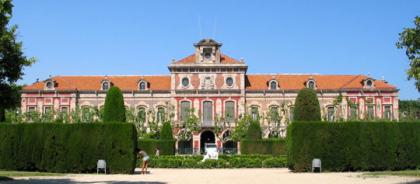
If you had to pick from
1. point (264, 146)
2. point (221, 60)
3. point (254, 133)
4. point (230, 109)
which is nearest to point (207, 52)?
point (221, 60)

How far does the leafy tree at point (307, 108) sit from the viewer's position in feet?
98.4

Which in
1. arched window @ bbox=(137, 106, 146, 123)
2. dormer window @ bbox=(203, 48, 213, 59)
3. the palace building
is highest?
dormer window @ bbox=(203, 48, 213, 59)

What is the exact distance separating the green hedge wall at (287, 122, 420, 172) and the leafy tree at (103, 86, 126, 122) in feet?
29.1

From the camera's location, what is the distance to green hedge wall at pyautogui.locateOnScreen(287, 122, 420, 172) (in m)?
27.5

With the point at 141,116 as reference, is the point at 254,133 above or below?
below

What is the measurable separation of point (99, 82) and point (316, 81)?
87.6ft

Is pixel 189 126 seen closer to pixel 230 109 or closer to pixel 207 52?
pixel 230 109

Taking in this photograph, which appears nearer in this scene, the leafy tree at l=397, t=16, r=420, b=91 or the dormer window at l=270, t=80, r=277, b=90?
the leafy tree at l=397, t=16, r=420, b=91

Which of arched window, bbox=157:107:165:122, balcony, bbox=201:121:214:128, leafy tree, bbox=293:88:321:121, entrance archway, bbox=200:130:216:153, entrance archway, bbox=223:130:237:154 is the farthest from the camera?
entrance archway, bbox=200:130:216:153

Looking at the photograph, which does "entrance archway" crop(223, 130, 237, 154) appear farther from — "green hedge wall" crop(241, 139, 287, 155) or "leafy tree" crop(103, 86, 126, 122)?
"leafy tree" crop(103, 86, 126, 122)

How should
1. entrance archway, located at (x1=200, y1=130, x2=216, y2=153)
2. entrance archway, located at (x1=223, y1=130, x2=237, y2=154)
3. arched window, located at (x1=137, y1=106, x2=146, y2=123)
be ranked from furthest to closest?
1. entrance archway, located at (x1=200, y1=130, x2=216, y2=153)
2. entrance archway, located at (x1=223, y1=130, x2=237, y2=154)
3. arched window, located at (x1=137, y1=106, x2=146, y2=123)

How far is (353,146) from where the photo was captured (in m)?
27.5

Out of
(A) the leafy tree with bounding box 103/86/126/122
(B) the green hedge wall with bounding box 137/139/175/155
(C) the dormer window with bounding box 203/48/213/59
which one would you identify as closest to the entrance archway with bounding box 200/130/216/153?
(C) the dormer window with bounding box 203/48/213/59

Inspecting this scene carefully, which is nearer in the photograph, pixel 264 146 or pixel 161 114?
pixel 264 146
